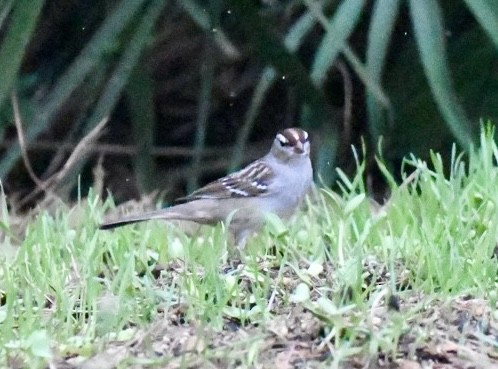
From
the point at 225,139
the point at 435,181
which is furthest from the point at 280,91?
the point at 435,181

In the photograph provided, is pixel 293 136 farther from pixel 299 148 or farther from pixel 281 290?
pixel 281 290

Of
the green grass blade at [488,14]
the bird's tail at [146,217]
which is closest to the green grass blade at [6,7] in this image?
the bird's tail at [146,217]

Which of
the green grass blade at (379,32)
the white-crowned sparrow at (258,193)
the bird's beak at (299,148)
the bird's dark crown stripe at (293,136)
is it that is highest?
the green grass blade at (379,32)

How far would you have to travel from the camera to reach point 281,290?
3.42 meters

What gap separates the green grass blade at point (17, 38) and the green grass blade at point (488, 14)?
206cm

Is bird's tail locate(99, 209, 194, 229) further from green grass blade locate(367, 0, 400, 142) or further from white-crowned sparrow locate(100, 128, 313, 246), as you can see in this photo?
green grass blade locate(367, 0, 400, 142)

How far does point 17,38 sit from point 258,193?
1.48 metres

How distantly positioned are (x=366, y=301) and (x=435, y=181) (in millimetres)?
1240

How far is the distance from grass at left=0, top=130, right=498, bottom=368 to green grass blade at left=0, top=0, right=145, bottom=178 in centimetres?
212

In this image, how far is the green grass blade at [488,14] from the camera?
5.71 metres

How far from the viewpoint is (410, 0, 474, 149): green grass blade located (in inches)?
226

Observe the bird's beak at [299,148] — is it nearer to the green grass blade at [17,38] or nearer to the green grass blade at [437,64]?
the green grass blade at [437,64]

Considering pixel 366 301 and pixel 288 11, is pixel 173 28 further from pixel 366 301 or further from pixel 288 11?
pixel 366 301

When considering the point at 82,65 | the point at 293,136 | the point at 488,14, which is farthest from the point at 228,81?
the point at 488,14
